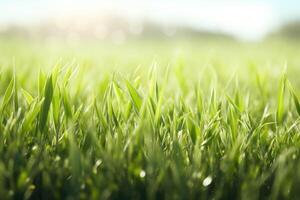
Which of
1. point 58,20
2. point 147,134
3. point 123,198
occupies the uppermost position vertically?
point 147,134

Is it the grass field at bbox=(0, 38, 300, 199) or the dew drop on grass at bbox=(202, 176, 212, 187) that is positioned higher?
the grass field at bbox=(0, 38, 300, 199)

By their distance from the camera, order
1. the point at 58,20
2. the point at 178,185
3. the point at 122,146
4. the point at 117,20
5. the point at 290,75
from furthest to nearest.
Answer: the point at 58,20, the point at 117,20, the point at 290,75, the point at 122,146, the point at 178,185

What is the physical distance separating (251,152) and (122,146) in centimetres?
29

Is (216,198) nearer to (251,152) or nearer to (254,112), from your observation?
(251,152)

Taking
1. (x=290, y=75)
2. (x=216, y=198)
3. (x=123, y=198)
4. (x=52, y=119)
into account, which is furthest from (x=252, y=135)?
(x=290, y=75)

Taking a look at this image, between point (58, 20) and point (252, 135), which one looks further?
point (58, 20)

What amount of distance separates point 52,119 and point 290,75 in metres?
2.45

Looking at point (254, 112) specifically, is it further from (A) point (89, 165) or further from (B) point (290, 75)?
(B) point (290, 75)

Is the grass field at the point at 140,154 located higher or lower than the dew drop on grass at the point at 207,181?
higher

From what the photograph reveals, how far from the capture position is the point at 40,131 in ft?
2.98

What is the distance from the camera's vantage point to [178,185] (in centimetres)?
74

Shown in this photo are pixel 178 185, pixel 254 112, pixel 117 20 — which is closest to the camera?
pixel 178 185

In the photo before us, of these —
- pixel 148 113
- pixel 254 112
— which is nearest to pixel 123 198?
pixel 148 113

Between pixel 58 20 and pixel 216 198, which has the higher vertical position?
pixel 216 198
